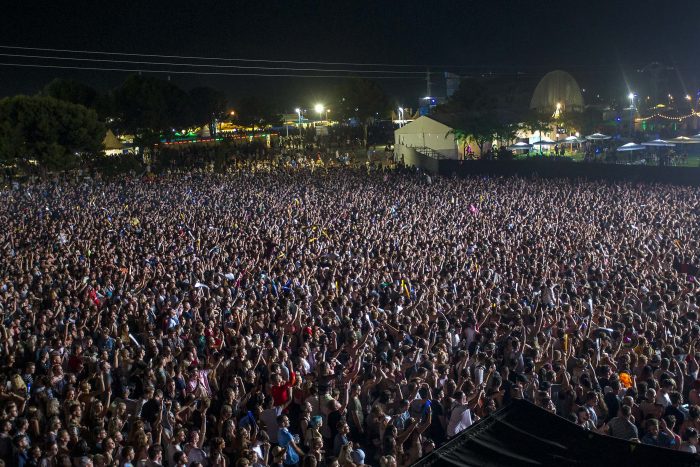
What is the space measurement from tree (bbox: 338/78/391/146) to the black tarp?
7027 cm

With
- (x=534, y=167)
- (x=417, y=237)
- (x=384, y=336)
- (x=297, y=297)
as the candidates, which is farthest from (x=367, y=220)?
(x=534, y=167)

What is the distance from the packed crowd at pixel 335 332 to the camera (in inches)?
237

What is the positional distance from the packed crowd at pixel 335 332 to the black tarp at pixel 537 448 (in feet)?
5.41

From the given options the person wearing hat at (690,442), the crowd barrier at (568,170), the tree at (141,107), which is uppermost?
the tree at (141,107)

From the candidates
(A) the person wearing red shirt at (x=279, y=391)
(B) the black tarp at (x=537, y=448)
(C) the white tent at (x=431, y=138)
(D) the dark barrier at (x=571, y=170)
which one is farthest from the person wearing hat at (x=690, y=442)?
(C) the white tent at (x=431, y=138)

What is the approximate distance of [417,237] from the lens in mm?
15398

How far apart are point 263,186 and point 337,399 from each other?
2042 cm

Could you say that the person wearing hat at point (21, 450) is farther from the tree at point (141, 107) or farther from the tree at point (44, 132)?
the tree at point (141, 107)

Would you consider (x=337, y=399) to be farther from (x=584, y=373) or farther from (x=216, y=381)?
(x=584, y=373)

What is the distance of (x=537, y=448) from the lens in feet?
11.2

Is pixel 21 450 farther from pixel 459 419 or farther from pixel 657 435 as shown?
pixel 657 435

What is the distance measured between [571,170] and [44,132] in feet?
102

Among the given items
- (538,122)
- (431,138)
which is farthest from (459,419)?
(538,122)

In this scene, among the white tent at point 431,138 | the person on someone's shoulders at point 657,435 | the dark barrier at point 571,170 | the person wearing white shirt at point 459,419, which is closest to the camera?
the person on someone's shoulders at point 657,435
